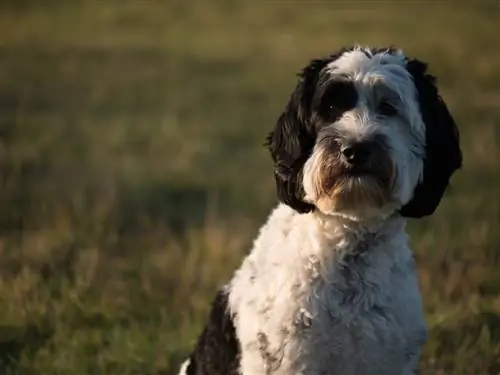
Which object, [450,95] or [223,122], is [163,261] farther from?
[450,95]

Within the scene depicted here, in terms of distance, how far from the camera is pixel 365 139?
3197 mm

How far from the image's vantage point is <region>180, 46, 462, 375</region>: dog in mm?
3355

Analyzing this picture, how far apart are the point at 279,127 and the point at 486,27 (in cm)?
298

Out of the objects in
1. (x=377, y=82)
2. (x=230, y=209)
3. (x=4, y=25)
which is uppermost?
(x=4, y=25)

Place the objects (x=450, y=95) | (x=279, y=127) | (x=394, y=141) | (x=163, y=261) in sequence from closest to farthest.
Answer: (x=394, y=141), (x=279, y=127), (x=163, y=261), (x=450, y=95)

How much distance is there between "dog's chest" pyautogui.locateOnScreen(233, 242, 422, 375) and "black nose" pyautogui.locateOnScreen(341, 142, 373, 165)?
46cm

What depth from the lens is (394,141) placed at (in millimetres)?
3289

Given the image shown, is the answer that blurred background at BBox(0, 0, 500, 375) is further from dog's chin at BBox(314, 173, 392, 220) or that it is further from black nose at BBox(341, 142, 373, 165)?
black nose at BBox(341, 142, 373, 165)

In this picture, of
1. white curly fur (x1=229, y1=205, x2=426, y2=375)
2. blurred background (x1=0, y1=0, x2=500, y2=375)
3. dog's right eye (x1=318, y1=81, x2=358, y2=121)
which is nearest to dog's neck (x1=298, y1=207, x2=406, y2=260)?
white curly fur (x1=229, y1=205, x2=426, y2=375)

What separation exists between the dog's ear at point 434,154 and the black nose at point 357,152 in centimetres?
32

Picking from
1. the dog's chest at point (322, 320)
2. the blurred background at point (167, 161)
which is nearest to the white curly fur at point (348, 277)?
the dog's chest at point (322, 320)

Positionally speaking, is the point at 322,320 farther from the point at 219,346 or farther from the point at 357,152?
Answer: the point at 357,152

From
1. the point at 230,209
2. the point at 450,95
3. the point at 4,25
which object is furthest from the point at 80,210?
the point at 450,95

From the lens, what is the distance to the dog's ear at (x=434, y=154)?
3.44m
